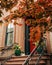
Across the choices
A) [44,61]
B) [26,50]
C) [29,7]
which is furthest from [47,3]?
[26,50]

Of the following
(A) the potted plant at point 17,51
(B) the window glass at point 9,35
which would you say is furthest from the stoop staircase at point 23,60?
(B) the window glass at point 9,35

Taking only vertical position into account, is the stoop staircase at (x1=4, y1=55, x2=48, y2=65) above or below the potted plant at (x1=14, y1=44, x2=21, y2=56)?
below

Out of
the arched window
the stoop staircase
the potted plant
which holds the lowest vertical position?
the stoop staircase

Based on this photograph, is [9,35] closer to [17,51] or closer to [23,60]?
[17,51]

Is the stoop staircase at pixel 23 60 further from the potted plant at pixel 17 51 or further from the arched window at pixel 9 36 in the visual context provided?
the arched window at pixel 9 36

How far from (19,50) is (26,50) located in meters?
1.10

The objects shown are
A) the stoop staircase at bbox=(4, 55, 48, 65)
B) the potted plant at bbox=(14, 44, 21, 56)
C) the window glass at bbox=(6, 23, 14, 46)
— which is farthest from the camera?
the window glass at bbox=(6, 23, 14, 46)

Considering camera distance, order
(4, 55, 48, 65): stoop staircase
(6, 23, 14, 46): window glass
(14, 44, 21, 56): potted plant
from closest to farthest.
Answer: (4, 55, 48, 65): stoop staircase < (14, 44, 21, 56): potted plant < (6, 23, 14, 46): window glass

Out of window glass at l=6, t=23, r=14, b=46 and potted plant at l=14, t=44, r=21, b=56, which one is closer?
potted plant at l=14, t=44, r=21, b=56

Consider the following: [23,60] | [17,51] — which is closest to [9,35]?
[17,51]

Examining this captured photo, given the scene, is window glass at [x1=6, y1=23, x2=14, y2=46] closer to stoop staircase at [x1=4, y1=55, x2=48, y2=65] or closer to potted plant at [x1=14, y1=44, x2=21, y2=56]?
potted plant at [x1=14, y1=44, x2=21, y2=56]

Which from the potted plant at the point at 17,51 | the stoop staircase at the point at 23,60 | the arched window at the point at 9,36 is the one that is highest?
the arched window at the point at 9,36

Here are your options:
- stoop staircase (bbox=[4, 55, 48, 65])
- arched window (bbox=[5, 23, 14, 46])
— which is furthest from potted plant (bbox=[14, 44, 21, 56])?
arched window (bbox=[5, 23, 14, 46])

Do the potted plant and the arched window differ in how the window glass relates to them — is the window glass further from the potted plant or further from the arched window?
the potted plant
